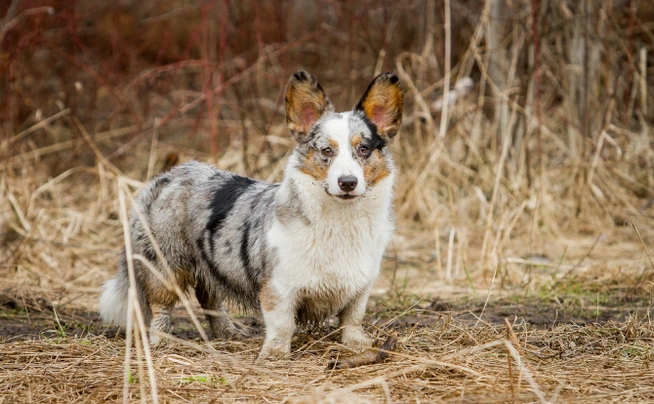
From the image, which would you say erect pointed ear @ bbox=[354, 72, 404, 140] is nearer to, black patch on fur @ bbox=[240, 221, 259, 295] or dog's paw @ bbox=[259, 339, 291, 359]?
black patch on fur @ bbox=[240, 221, 259, 295]

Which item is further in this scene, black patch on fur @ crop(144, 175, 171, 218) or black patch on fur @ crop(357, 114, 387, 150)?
black patch on fur @ crop(144, 175, 171, 218)

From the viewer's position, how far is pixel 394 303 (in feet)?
16.6

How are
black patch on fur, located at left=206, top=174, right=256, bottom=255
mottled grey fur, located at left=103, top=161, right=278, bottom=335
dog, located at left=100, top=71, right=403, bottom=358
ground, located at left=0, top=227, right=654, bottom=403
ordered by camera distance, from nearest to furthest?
1. ground, located at left=0, top=227, right=654, bottom=403
2. dog, located at left=100, top=71, right=403, bottom=358
3. mottled grey fur, located at left=103, top=161, right=278, bottom=335
4. black patch on fur, located at left=206, top=174, right=256, bottom=255

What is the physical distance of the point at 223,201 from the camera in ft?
14.0

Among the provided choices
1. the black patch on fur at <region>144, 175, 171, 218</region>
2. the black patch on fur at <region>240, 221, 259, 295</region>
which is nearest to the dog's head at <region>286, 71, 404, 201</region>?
the black patch on fur at <region>240, 221, 259, 295</region>

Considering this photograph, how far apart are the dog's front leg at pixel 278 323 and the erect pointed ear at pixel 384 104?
0.99m

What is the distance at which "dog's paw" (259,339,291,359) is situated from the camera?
3.68m

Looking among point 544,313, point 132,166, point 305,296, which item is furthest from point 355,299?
point 132,166

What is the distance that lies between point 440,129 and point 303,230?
124 inches

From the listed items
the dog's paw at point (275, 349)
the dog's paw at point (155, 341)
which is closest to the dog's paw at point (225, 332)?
the dog's paw at point (155, 341)

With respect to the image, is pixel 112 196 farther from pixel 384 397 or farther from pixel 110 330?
pixel 384 397

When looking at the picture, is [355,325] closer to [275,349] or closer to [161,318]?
[275,349]

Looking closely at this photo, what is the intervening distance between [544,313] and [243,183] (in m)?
2.04

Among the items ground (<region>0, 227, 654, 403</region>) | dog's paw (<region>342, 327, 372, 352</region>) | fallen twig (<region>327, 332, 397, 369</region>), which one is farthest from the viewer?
dog's paw (<region>342, 327, 372, 352</region>)
